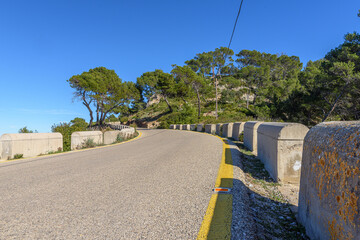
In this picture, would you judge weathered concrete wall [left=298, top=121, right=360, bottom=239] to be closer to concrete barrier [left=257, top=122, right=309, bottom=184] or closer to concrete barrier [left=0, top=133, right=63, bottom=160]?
concrete barrier [left=257, top=122, right=309, bottom=184]

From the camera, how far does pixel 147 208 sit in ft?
8.59

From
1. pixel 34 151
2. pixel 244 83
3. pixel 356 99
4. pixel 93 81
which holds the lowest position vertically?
pixel 34 151

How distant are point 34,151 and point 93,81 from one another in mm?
25132

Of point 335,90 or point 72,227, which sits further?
point 335,90

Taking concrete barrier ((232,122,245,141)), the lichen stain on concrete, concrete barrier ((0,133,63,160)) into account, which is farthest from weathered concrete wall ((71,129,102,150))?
the lichen stain on concrete

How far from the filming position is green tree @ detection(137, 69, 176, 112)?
43312 millimetres

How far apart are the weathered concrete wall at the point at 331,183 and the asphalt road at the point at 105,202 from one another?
3.58ft

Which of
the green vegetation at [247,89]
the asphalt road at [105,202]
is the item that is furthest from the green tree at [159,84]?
the asphalt road at [105,202]

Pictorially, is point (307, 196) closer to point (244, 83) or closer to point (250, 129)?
point (250, 129)

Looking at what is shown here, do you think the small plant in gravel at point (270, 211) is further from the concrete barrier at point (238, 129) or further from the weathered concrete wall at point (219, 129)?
the weathered concrete wall at point (219, 129)

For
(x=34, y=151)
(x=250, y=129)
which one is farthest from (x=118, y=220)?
(x=34, y=151)

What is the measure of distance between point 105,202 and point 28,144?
6421mm

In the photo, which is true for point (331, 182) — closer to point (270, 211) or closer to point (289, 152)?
point (270, 211)

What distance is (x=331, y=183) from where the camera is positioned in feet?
5.64
